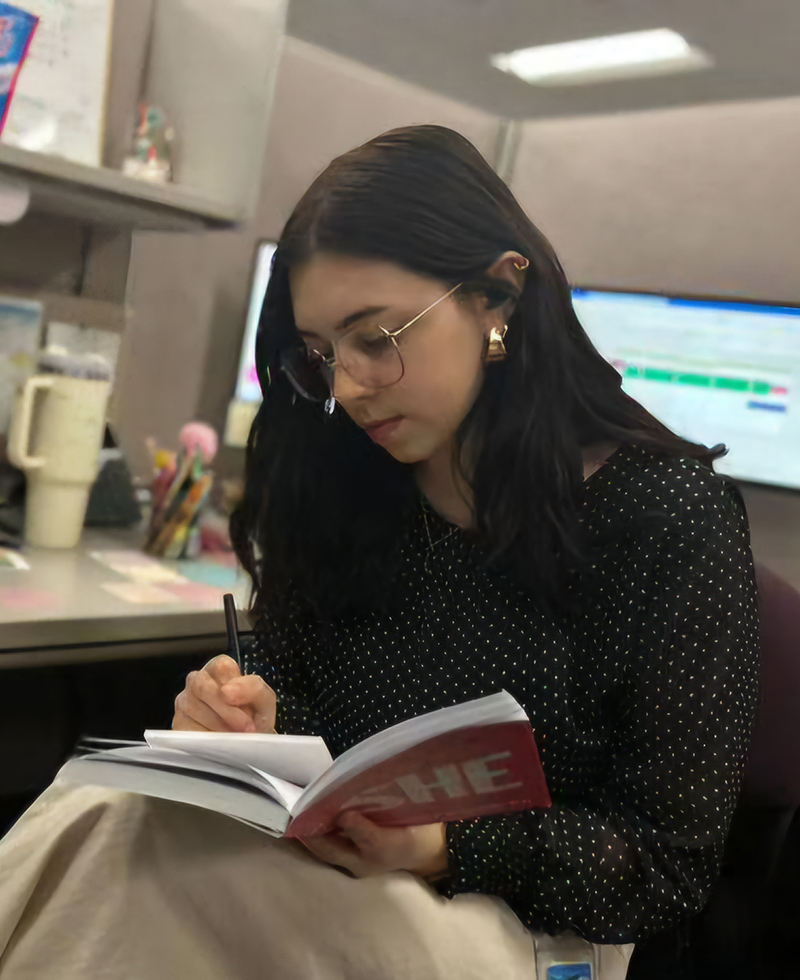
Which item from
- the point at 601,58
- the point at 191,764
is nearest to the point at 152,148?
the point at 601,58

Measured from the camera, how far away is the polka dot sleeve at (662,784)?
57 centimetres

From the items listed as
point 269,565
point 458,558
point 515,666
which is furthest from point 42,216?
point 515,666

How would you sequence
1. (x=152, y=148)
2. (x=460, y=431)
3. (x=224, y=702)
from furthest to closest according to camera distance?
1. (x=152, y=148)
2. (x=460, y=431)
3. (x=224, y=702)

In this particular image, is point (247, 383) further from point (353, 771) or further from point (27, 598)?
point (353, 771)

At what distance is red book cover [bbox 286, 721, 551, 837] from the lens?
14.9 inches

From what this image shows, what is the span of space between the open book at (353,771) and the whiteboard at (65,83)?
821 millimetres

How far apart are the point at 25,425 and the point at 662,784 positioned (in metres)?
0.91

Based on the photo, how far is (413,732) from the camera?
0.39m

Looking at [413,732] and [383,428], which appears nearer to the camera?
[413,732]

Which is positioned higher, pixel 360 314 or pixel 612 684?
pixel 360 314

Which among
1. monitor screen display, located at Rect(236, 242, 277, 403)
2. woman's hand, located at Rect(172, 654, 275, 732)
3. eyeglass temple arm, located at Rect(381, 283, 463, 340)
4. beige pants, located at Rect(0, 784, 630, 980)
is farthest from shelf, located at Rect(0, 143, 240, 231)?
beige pants, located at Rect(0, 784, 630, 980)

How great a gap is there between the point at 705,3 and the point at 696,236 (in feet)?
1.12

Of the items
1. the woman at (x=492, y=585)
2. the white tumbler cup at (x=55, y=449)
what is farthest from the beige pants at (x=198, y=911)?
the white tumbler cup at (x=55, y=449)

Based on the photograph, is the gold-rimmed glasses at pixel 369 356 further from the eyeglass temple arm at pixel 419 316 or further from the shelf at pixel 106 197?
the shelf at pixel 106 197
